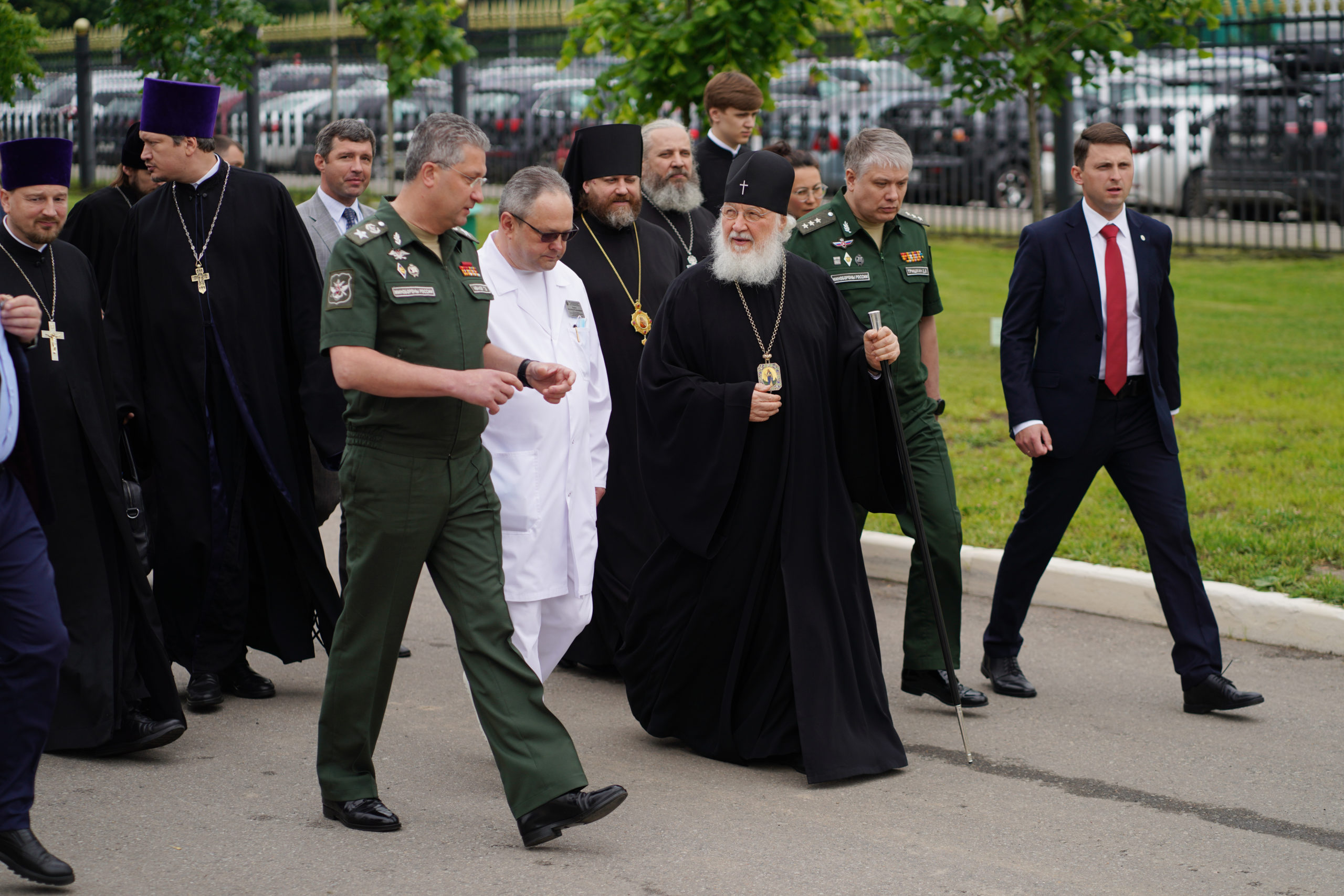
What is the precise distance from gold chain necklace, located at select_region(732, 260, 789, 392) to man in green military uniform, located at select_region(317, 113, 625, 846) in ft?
2.97

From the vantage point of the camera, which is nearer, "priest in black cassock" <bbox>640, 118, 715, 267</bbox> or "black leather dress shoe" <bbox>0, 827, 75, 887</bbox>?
"black leather dress shoe" <bbox>0, 827, 75, 887</bbox>

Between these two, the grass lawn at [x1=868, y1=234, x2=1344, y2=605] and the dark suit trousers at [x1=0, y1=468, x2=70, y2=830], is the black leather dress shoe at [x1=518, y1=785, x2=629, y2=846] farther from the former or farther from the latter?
the grass lawn at [x1=868, y1=234, x2=1344, y2=605]

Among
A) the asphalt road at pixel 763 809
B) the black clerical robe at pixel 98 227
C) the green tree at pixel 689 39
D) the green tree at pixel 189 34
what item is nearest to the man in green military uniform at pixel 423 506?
the asphalt road at pixel 763 809

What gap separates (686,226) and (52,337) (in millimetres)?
3143

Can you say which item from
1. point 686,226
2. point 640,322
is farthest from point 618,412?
point 686,226

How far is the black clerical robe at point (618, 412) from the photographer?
6566mm

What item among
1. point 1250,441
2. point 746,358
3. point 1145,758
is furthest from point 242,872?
point 1250,441

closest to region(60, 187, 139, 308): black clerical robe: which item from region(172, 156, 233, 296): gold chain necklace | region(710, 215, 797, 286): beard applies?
region(172, 156, 233, 296): gold chain necklace

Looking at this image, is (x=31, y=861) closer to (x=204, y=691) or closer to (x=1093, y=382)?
(x=204, y=691)

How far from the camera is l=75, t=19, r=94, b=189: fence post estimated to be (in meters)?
24.1

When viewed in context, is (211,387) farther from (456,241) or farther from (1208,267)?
(1208,267)

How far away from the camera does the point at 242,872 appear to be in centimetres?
441

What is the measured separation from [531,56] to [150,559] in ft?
54.2

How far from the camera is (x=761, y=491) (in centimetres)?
547
